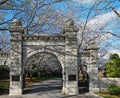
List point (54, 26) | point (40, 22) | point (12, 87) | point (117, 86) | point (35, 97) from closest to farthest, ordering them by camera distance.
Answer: point (35, 97), point (12, 87), point (117, 86), point (40, 22), point (54, 26)

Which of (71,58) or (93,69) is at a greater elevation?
(71,58)

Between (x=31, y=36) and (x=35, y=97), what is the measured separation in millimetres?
5872

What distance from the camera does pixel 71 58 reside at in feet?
78.7

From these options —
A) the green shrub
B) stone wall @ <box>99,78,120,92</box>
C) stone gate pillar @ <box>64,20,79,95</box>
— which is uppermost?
stone gate pillar @ <box>64,20,79,95</box>

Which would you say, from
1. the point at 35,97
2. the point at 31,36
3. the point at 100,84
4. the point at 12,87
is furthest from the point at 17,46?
the point at 100,84

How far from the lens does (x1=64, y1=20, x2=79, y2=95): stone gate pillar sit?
2362 centimetres

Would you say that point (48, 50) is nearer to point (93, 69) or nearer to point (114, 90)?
point (93, 69)

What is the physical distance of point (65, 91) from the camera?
23.6 m

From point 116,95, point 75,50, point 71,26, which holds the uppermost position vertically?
point 71,26

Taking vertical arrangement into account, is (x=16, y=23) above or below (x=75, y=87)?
above

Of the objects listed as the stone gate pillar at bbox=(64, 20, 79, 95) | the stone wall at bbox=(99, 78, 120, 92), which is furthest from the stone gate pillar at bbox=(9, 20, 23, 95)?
the stone wall at bbox=(99, 78, 120, 92)

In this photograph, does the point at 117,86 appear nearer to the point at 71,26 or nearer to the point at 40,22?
the point at 71,26

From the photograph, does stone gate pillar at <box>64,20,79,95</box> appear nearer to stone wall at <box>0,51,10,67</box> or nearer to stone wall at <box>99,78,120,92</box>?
stone wall at <box>99,78,120,92</box>

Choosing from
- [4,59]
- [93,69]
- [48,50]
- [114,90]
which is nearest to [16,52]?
[4,59]
